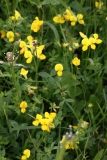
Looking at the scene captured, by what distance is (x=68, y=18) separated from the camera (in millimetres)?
2324

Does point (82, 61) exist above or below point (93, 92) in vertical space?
above

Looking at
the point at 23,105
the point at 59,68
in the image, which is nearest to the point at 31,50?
the point at 59,68

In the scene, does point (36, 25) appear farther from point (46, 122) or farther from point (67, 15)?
point (46, 122)

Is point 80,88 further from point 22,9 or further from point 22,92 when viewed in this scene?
point 22,9

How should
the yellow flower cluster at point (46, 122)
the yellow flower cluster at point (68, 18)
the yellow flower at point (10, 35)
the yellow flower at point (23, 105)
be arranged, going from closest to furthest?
the yellow flower cluster at point (46, 122) → the yellow flower at point (23, 105) → the yellow flower at point (10, 35) → the yellow flower cluster at point (68, 18)

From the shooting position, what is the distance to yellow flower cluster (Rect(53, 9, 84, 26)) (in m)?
2.30

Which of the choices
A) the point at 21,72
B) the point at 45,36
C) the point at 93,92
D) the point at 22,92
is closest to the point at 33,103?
the point at 22,92

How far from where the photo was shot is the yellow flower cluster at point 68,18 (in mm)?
2305

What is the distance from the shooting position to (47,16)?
2.52 m

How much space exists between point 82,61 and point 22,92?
48cm

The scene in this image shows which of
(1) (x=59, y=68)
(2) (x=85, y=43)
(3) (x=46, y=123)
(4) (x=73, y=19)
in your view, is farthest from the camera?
(4) (x=73, y=19)

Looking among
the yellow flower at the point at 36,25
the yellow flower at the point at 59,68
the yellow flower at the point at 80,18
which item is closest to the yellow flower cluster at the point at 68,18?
the yellow flower at the point at 80,18

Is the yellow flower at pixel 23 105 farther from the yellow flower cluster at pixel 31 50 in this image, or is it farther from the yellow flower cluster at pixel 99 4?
the yellow flower cluster at pixel 99 4

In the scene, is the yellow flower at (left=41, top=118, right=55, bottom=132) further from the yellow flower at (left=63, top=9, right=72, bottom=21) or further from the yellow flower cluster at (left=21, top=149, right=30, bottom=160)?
the yellow flower at (left=63, top=9, right=72, bottom=21)
